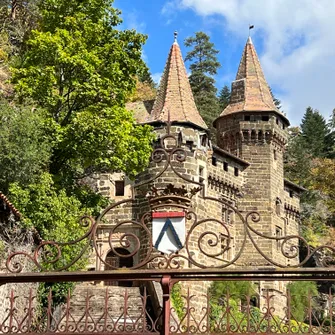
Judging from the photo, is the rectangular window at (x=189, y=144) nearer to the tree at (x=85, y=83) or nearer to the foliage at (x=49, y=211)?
the tree at (x=85, y=83)

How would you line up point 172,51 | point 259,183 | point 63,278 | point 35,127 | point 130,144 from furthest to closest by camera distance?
point 259,183, point 172,51, point 130,144, point 35,127, point 63,278

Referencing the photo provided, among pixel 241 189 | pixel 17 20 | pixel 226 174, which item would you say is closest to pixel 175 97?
pixel 226 174

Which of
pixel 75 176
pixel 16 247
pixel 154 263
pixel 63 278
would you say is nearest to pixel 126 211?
pixel 154 263

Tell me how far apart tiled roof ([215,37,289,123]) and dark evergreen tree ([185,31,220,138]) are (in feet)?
50.3

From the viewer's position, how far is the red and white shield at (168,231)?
20.1 ft

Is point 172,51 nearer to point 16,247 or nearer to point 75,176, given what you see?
point 75,176

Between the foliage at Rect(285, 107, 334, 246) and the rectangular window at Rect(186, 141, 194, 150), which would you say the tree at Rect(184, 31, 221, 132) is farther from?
the rectangular window at Rect(186, 141, 194, 150)

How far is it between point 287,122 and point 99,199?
18.8 metres

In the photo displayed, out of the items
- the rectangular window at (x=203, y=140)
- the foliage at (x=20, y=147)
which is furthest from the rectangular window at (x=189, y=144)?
the foliage at (x=20, y=147)

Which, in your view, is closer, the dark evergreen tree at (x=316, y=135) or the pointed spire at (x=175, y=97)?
the pointed spire at (x=175, y=97)

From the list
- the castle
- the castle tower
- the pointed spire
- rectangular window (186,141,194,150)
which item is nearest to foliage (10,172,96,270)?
the castle

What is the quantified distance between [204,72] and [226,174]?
2606 cm

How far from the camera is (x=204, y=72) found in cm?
5581

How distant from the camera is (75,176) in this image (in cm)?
2042
